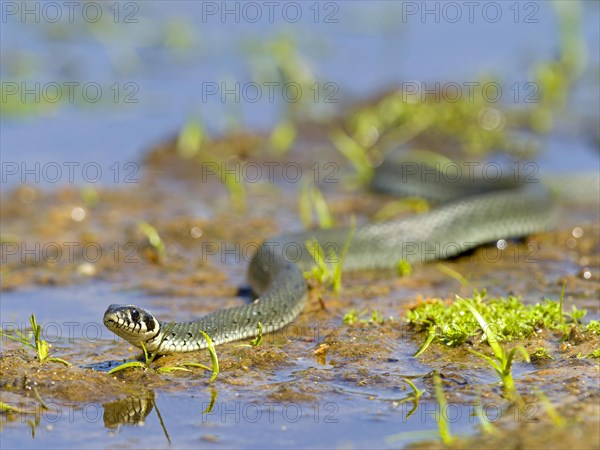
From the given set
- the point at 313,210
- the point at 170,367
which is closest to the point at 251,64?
the point at 313,210

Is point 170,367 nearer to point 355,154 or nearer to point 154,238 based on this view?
point 154,238

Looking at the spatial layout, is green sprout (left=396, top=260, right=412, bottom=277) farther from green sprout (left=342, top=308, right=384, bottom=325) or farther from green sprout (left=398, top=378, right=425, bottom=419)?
green sprout (left=398, top=378, right=425, bottom=419)

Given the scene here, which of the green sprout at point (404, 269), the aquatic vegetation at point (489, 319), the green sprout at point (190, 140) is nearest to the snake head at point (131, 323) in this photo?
the aquatic vegetation at point (489, 319)

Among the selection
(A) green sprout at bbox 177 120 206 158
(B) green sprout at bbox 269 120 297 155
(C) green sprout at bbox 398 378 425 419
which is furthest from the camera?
(B) green sprout at bbox 269 120 297 155

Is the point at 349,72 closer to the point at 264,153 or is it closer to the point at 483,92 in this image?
the point at 483,92

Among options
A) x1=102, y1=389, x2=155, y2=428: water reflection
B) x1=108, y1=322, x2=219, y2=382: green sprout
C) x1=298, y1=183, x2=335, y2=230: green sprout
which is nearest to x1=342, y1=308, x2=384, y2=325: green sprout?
x1=108, y1=322, x2=219, y2=382: green sprout

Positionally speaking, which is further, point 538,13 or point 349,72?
point 538,13

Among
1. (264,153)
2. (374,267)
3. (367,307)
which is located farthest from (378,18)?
(367,307)
